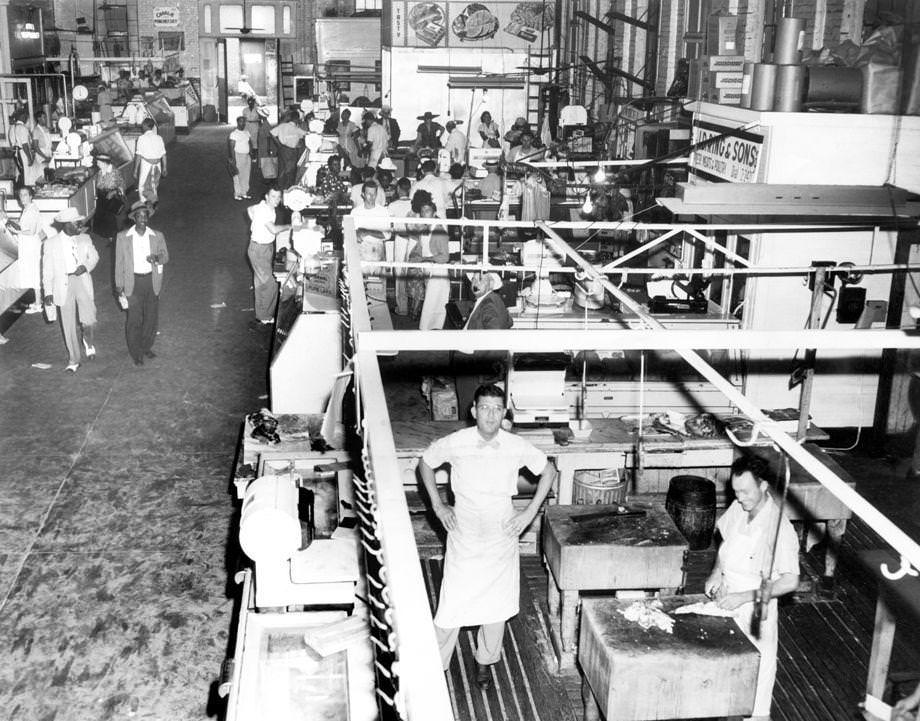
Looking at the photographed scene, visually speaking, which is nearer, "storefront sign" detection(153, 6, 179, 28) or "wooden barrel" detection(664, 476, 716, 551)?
"wooden barrel" detection(664, 476, 716, 551)

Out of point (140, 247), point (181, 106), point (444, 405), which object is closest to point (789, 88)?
point (444, 405)

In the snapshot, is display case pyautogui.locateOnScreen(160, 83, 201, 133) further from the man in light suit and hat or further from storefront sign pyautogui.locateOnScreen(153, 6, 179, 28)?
the man in light suit and hat

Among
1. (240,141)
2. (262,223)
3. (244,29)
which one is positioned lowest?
(262,223)

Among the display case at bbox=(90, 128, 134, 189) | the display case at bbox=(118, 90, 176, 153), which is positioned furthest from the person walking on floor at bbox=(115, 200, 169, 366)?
the display case at bbox=(118, 90, 176, 153)

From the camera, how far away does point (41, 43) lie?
28.3m

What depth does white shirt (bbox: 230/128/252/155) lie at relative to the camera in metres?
21.0

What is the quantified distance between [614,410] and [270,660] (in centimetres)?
532

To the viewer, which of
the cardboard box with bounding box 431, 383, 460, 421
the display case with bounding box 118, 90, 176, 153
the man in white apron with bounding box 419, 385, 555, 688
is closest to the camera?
the man in white apron with bounding box 419, 385, 555, 688

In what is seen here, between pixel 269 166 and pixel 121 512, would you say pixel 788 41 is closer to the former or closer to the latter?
pixel 121 512

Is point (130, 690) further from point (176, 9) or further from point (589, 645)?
point (176, 9)

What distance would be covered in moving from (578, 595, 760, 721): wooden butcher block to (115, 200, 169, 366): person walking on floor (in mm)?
8424

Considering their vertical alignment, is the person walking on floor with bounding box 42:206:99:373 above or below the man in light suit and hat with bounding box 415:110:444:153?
below

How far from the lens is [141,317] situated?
487 inches

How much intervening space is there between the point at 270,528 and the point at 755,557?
250 cm
